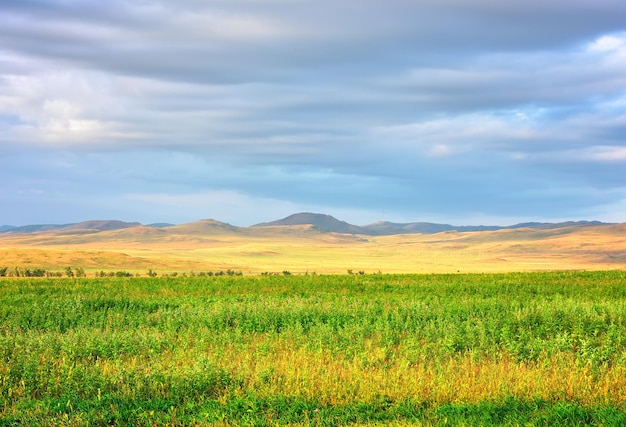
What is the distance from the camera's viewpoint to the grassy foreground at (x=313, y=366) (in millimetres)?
11031

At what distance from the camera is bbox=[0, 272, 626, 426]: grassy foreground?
36.2 ft

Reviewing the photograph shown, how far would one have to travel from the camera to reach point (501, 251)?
19525 centimetres

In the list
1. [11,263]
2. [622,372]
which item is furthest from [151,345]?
[11,263]

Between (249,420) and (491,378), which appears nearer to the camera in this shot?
(249,420)

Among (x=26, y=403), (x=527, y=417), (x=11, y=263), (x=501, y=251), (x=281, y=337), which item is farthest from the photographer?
(x=501, y=251)

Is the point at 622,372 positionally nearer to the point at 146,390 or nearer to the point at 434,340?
the point at 434,340

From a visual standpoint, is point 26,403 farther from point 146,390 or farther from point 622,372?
point 622,372

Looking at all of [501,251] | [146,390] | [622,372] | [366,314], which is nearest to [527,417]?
[622,372]

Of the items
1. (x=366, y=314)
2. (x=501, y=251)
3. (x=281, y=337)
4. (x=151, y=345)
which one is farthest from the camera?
(x=501, y=251)

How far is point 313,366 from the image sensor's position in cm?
1438

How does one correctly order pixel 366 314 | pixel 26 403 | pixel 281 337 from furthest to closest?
pixel 366 314 < pixel 281 337 < pixel 26 403

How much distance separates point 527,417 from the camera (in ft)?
34.7

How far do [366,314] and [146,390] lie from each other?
1144 centimetres

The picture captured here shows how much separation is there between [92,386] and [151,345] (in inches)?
183
